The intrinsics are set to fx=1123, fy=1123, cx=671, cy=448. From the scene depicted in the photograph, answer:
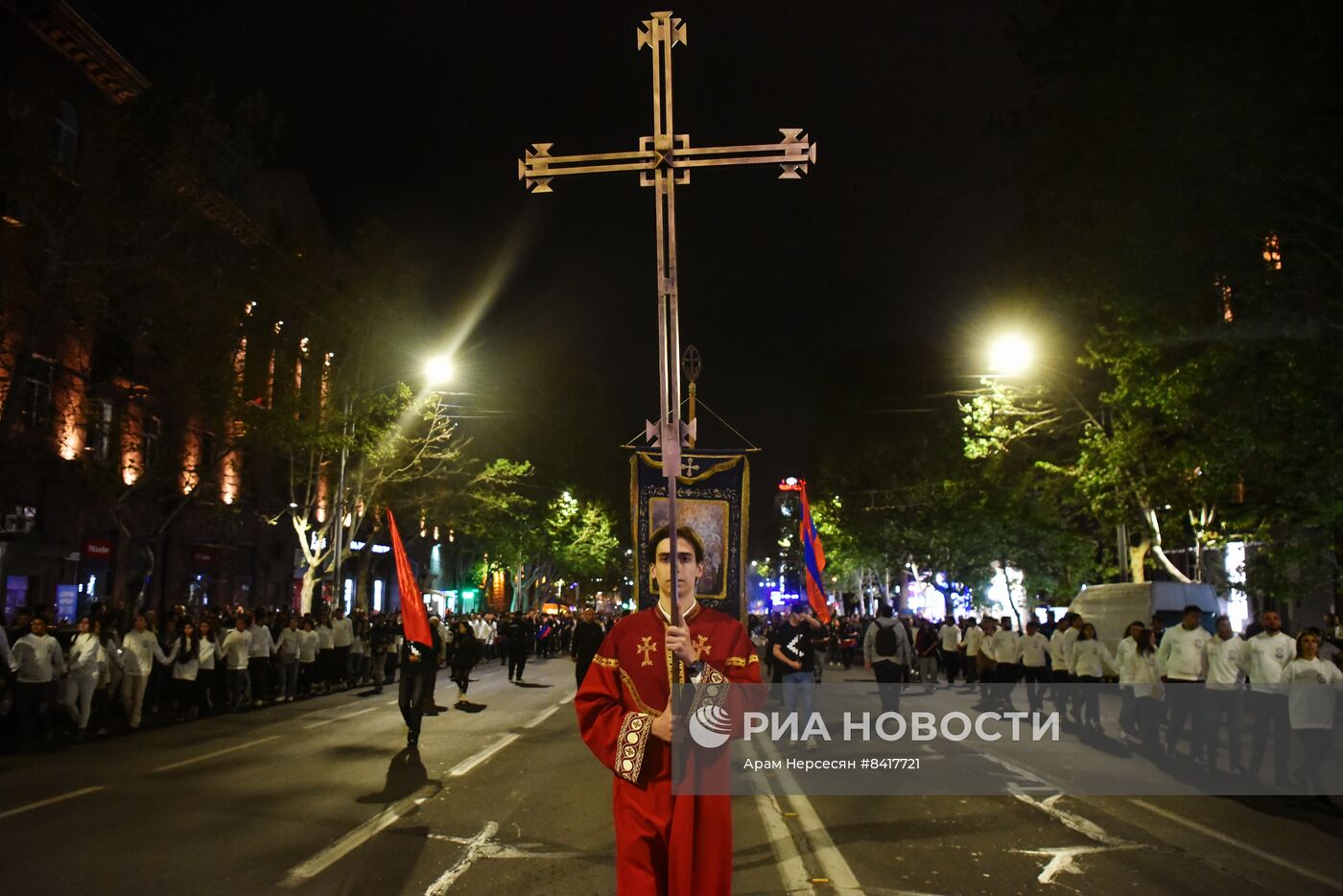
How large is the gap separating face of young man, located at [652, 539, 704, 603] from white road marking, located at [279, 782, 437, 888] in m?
3.75

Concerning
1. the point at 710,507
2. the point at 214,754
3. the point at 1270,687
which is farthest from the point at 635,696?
the point at 214,754

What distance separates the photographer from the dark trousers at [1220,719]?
43.5 feet

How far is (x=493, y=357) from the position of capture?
56.3 m

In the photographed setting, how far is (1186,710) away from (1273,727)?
1.50 metres

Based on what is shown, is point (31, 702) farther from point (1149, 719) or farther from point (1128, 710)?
point (1149, 719)

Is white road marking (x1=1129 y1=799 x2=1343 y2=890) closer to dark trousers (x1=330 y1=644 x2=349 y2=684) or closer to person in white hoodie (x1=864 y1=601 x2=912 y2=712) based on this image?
person in white hoodie (x1=864 y1=601 x2=912 y2=712)

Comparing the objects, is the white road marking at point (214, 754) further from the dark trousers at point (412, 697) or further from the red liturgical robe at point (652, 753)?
the red liturgical robe at point (652, 753)

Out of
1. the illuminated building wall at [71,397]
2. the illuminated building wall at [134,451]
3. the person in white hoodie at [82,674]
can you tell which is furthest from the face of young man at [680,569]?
the illuminated building wall at [134,451]

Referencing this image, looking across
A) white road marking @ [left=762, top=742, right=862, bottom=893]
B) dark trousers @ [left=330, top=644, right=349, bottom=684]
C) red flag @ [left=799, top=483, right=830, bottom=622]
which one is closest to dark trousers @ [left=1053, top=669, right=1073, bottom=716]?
red flag @ [left=799, top=483, right=830, bottom=622]

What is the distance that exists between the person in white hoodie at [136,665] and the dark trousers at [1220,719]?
1476 cm

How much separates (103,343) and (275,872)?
2559 cm

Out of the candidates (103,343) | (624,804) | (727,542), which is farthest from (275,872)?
(103,343)

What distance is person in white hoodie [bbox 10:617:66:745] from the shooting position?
14930 millimetres

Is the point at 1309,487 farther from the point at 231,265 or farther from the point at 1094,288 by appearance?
the point at 231,265
